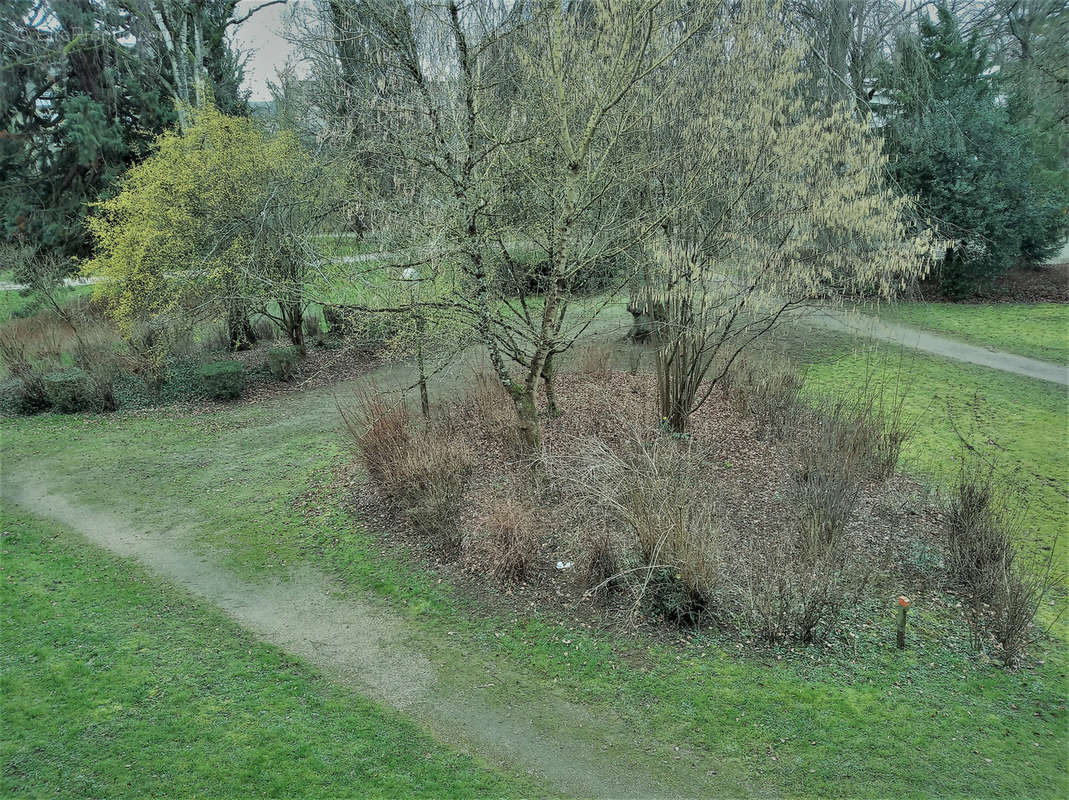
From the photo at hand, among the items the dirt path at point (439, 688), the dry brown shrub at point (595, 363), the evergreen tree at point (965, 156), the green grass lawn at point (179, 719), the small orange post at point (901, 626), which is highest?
the evergreen tree at point (965, 156)

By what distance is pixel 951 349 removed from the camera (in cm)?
1390

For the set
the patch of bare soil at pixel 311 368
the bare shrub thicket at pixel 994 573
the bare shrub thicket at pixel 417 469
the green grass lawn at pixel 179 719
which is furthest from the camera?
the patch of bare soil at pixel 311 368

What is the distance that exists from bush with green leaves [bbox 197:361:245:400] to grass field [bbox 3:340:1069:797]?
12.2ft

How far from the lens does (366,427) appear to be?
27.7 feet

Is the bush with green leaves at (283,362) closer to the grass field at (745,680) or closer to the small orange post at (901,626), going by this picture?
the grass field at (745,680)

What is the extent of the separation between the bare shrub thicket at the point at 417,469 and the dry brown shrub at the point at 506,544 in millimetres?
321

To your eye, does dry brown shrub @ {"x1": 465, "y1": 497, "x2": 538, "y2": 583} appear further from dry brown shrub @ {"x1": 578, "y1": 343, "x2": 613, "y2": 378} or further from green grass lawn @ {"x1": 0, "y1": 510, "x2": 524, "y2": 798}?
dry brown shrub @ {"x1": 578, "y1": 343, "x2": 613, "y2": 378}

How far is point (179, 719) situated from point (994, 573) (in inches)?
249

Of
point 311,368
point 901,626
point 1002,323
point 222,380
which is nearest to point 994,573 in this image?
point 901,626

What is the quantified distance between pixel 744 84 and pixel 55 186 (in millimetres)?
21191

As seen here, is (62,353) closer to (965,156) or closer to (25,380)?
(25,380)

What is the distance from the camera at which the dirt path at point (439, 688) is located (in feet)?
13.2

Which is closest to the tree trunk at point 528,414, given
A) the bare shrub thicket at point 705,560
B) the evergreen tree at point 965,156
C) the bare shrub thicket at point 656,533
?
the bare shrub thicket at point 656,533

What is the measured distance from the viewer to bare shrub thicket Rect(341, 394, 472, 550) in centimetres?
686
